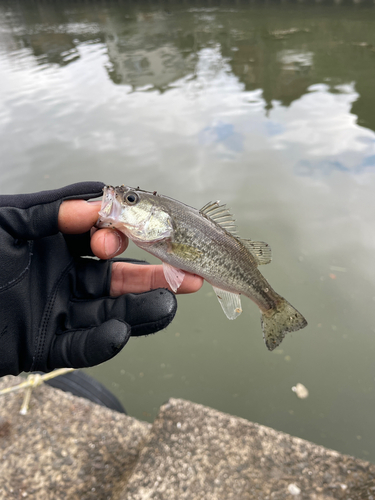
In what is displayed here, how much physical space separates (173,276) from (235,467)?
4.98 feet

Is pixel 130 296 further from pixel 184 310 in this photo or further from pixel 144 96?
pixel 144 96

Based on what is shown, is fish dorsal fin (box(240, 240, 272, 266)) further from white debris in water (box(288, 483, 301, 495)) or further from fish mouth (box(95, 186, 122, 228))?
white debris in water (box(288, 483, 301, 495))

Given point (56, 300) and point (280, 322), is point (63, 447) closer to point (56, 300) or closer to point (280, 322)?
point (56, 300)

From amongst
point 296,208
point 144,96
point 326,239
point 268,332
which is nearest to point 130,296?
point 268,332

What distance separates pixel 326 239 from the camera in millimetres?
5527

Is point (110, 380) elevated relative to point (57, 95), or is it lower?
lower

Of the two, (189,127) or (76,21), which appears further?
(76,21)

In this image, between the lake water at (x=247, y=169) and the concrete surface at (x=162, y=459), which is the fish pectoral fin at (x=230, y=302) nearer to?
the concrete surface at (x=162, y=459)

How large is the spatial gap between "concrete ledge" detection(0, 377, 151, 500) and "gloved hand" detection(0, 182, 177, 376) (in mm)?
867

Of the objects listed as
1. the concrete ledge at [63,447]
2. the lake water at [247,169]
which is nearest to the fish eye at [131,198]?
the concrete ledge at [63,447]

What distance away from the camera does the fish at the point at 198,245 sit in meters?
2.32

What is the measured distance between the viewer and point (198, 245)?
7.86ft

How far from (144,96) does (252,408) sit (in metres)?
10.6

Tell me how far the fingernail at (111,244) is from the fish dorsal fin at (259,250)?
97 cm
